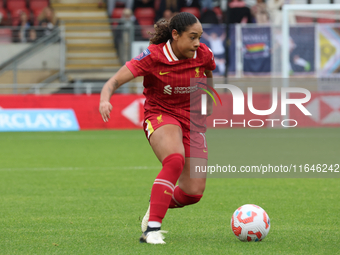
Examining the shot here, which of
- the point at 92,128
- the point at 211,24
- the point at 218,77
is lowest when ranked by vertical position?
the point at 92,128

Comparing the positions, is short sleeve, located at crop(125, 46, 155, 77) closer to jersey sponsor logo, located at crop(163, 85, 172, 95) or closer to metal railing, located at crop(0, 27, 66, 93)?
jersey sponsor logo, located at crop(163, 85, 172, 95)

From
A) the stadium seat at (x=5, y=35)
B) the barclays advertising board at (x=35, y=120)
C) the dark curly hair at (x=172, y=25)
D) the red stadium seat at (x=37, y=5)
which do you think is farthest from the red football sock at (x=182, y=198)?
the red stadium seat at (x=37, y=5)

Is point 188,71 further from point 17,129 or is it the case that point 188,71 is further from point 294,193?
point 17,129

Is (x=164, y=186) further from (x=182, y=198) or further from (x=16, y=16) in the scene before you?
(x=16, y=16)

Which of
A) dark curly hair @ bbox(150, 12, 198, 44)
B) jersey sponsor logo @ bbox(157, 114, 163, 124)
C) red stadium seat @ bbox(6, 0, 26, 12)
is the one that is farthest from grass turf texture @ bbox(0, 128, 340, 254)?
red stadium seat @ bbox(6, 0, 26, 12)

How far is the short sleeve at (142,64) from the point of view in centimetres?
432

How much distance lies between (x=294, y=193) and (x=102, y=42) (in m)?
15.6

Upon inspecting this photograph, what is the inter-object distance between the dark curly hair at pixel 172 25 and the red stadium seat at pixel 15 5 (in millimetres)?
19770

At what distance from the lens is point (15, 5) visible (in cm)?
2306

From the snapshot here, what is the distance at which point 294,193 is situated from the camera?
688cm

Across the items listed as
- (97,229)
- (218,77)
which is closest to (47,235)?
(97,229)

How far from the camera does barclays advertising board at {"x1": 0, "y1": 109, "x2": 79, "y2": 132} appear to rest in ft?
55.0

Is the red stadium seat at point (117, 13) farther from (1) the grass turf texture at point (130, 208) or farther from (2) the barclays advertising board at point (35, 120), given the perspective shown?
(1) the grass turf texture at point (130, 208)

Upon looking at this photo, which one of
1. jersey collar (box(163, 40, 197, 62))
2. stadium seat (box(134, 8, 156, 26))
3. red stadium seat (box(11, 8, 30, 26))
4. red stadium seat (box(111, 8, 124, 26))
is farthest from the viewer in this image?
red stadium seat (box(111, 8, 124, 26))
